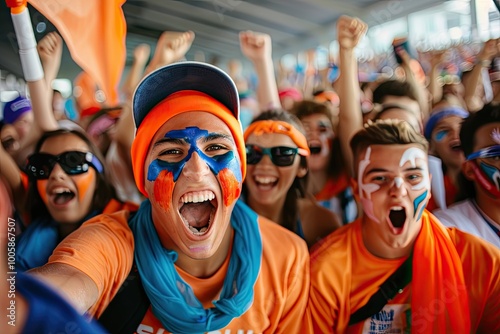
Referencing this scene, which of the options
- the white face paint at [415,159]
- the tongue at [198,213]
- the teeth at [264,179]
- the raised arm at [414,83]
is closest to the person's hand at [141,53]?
the teeth at [264,179]

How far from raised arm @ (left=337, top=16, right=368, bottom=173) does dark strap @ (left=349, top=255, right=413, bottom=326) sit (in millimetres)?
483

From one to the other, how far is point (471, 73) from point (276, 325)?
120 cm

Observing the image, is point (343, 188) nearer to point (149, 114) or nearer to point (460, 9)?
point (460, 9)

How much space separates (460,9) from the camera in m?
1.49

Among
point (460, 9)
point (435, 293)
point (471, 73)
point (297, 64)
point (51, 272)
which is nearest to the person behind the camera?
point (51, 272)

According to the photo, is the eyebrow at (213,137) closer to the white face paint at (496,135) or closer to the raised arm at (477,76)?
the white face paint at (496,135)

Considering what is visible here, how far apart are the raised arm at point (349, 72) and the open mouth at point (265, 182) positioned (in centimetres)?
30

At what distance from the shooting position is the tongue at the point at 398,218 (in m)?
1.20

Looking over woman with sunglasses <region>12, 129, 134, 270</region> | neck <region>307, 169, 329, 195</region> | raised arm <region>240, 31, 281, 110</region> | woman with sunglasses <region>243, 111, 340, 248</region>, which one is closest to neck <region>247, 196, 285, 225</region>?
woman with sunglasses <region>243, 111, 340, 248</region>

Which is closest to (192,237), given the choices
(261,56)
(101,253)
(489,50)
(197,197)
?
(197,197)

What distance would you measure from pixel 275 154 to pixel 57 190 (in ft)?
2.11

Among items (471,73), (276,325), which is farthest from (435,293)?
(471,73)

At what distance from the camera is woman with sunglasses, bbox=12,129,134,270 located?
1247 millimetres

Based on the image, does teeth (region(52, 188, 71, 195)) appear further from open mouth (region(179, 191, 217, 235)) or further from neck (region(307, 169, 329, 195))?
neck (region(307, 169, 329, 195))
